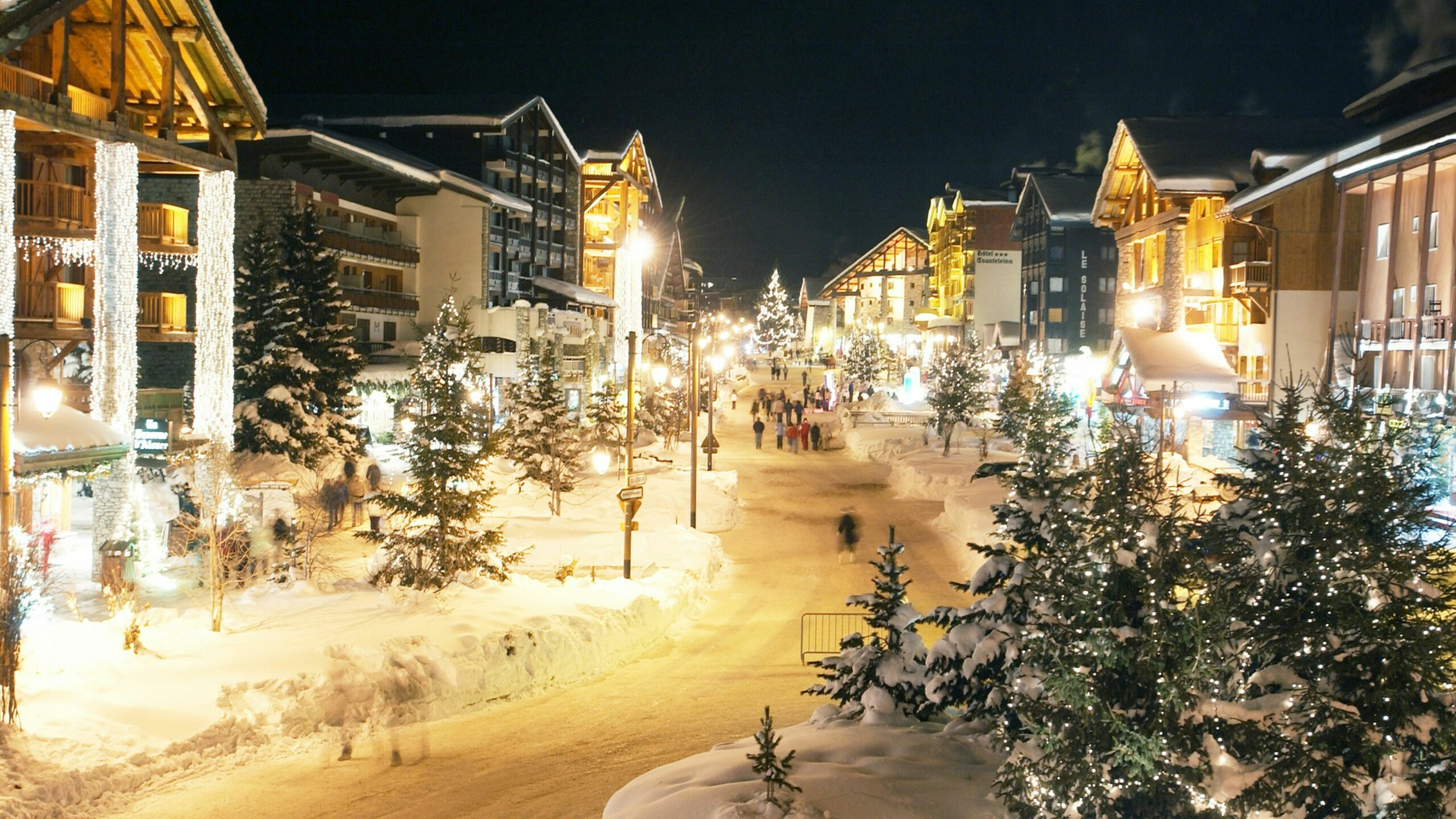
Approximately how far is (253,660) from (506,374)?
39342 millimetres

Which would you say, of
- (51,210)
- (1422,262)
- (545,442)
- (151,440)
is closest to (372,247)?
(545,442)

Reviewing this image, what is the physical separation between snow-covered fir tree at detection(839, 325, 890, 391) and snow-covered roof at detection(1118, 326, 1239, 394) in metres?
43.5

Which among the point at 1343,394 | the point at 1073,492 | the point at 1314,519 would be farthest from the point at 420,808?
the point at 1343,394

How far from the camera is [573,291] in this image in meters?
63.8

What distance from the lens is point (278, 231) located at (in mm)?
37219

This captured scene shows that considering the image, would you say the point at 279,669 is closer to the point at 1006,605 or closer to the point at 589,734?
the point at 589,734

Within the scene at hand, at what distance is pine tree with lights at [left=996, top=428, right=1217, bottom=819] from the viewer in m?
8.00

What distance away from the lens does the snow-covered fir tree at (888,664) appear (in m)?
12.0

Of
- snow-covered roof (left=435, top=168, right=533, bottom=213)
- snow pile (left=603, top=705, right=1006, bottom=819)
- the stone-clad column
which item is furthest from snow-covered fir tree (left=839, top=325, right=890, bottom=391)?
snow pile (left=603, top=705, right=1006, bottom=819)

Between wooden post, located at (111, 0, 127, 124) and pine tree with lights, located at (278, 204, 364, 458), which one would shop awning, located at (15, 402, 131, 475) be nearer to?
wooden post, located at (111, 0, 127, 124)

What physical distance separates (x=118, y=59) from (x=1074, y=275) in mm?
61613

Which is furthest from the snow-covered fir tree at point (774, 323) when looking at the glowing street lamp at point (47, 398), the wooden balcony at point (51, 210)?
the glowing street lamp at point (47, 398)

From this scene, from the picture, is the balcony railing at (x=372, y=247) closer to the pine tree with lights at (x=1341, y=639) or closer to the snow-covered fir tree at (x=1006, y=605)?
the snow-covered fir tree at (x=1006, y=605)

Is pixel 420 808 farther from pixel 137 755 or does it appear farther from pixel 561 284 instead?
pixel 561 284
